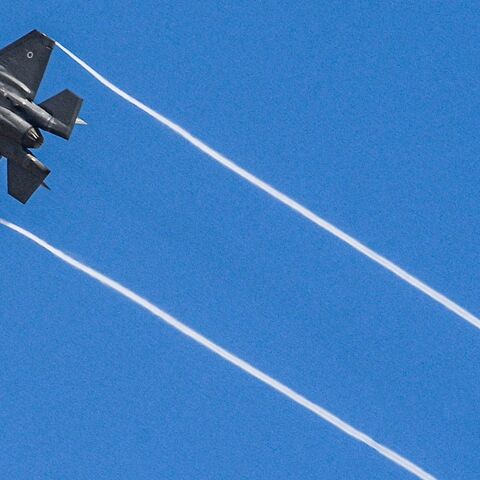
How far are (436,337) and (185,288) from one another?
226cm

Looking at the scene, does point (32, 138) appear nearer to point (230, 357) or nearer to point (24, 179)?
point (24, 179)

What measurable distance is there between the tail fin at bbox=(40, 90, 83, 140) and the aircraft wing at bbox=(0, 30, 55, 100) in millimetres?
239

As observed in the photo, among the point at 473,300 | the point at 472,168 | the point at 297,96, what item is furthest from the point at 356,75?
the point at 473,300

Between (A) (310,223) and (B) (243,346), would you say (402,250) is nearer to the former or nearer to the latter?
(A) (310,223)

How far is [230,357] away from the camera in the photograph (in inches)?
340

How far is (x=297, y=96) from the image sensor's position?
28.7 ft

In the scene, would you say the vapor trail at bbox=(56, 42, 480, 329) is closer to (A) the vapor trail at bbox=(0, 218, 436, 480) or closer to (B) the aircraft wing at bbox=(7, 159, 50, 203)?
(B) the aircraft wing at bbox=(7, 159, 50, 203)

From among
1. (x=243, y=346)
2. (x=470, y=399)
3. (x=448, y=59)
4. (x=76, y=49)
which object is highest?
(x=448, y=59)

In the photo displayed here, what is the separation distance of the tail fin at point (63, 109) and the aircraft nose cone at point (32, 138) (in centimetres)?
12

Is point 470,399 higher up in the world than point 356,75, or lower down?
lower down

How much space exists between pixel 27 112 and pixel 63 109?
0.94 ft

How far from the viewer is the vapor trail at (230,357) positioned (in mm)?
8562

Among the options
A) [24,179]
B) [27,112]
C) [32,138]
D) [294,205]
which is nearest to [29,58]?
[27,112]

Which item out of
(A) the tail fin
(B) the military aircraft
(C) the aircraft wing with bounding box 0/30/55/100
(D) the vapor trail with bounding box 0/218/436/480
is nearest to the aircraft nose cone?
(B) the military aircraft
